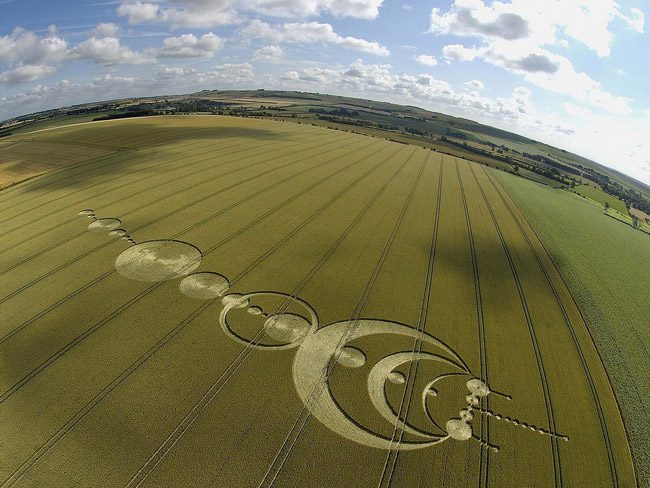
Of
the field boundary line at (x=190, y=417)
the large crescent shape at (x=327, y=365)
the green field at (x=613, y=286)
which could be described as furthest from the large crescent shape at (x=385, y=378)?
the green field at (x=613, y=286)

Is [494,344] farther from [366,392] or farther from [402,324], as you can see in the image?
[366,392]

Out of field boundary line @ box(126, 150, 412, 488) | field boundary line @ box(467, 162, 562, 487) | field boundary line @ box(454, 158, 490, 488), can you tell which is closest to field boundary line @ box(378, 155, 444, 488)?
field boundary line @ box(454, 158, 490, 488)

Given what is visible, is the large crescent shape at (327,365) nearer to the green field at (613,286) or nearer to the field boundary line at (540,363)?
the field boundary line at (540,363)

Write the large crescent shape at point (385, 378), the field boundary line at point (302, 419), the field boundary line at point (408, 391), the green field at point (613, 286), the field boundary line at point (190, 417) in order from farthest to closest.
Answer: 1. the green field at point (613, 286)
2. the large crescent shape at point (385, 378)
3. the field boundary line at point (408, 391)
4. the field boundary line at point (302, 419)
5. the field boundary line at point (190, 417)

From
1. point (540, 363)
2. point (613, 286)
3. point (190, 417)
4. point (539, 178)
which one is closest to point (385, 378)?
point (190, 417)

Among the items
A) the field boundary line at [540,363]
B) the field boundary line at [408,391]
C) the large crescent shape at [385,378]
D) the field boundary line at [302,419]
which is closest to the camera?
the field boundary line at [302,419]
